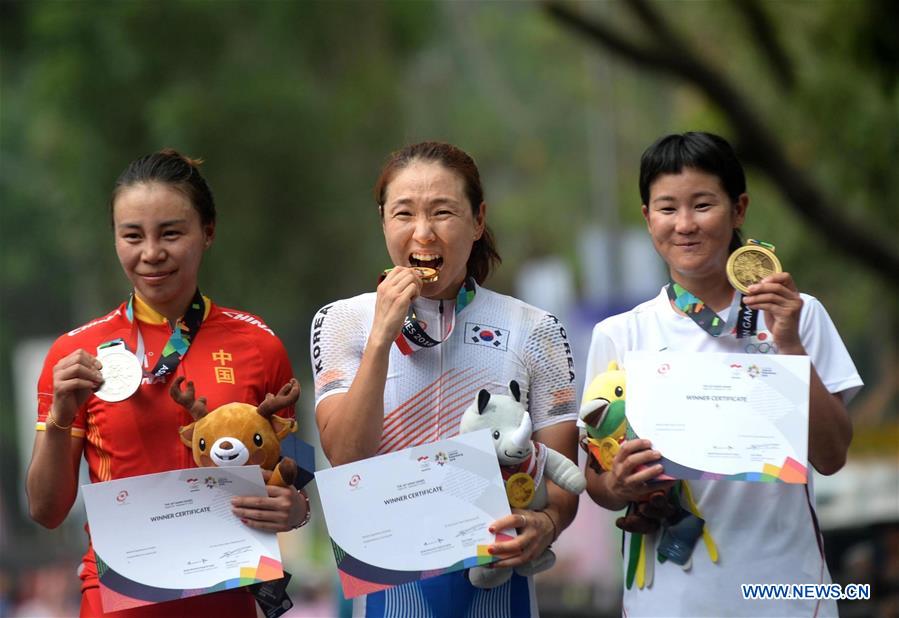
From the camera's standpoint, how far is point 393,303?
390 cm

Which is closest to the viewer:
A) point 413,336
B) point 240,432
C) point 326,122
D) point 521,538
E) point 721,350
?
point 521,538

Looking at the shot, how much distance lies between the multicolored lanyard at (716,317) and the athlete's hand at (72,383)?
1.74 m

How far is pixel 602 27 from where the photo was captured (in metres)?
10.2

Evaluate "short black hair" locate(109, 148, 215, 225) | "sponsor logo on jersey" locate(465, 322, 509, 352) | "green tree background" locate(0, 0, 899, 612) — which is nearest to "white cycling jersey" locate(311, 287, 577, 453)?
"sponsor logo on jersey" locate(465, 322, 509, 352)

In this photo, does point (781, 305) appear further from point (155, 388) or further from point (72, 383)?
point (72, 383)

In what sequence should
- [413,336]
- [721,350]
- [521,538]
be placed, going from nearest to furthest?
1. [521,538]
2. [413,336]
3. [721,350]

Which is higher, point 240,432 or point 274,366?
point 274,366

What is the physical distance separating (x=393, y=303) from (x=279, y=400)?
43cm

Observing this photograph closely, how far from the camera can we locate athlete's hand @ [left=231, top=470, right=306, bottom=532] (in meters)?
3.94

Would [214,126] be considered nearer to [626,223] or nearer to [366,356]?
[626,223]

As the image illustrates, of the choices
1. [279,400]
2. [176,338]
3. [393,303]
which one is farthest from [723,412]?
[176,338]

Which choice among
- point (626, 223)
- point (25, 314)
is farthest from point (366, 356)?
point (25, 314)

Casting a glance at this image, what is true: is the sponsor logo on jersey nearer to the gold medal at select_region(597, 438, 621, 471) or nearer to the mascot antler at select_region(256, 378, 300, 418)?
the gold medal at select_region(597, 438, 621, 471)

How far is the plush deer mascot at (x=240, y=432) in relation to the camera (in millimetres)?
3939
